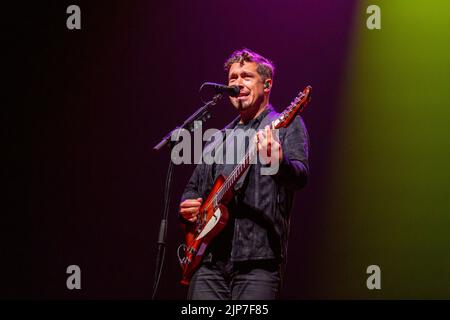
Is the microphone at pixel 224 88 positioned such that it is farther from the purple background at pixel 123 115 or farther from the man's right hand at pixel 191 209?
the purple background at pixel 123 115

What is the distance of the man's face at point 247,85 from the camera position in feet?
10.5

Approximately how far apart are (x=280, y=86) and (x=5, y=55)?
2268mm

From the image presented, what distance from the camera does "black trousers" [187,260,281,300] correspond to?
105 inches

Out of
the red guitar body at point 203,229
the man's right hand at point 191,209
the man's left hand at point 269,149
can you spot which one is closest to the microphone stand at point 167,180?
the red guitar body at point 203,229

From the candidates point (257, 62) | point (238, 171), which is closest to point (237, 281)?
point (238, 171)

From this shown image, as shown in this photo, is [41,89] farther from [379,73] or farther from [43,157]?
[379,73]

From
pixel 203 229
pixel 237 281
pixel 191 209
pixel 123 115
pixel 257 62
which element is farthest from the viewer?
pixel 123 115

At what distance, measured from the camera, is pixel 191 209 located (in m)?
3.14

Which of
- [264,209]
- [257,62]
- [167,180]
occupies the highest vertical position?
[257,62]

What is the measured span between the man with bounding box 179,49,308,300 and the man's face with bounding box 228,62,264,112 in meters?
0.16

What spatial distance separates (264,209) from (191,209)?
52 cm

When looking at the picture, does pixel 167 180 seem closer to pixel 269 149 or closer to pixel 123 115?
pixel 269 149

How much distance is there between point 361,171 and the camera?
4121 mm

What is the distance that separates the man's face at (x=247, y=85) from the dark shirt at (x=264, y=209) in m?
0.35
